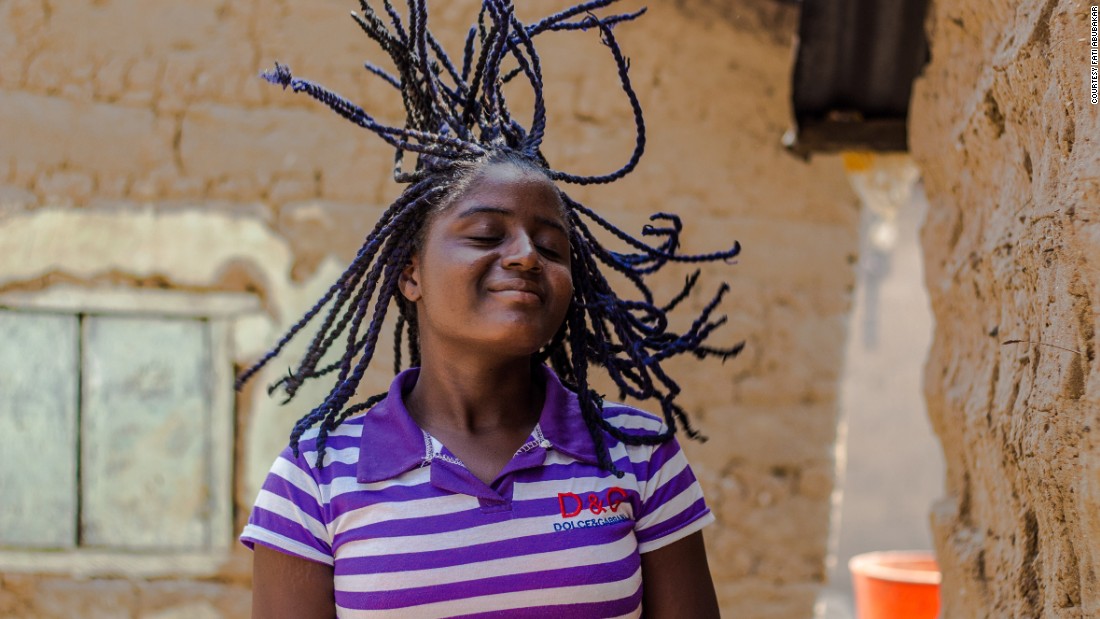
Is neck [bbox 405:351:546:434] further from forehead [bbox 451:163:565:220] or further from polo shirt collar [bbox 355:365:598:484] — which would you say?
forehead [bbox 451:163:565:220]

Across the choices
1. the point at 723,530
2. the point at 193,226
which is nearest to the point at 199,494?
the point at 193,226

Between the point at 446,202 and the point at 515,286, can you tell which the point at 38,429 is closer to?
the point at 446,202

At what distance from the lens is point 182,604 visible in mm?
3465

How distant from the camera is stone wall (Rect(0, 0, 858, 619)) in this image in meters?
3.45

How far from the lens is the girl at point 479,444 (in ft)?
5.41

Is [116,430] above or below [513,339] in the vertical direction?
below

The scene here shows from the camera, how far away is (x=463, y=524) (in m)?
1.67

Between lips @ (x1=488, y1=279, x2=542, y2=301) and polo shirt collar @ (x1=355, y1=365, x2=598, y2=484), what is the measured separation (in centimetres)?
24

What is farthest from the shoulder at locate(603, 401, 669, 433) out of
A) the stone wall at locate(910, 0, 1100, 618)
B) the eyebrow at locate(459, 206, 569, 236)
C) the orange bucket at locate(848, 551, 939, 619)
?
the orange bucket at locate(848, 551, 939, 619)

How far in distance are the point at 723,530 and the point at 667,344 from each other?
1.84 metres

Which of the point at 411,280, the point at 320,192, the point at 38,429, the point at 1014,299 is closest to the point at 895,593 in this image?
the point at 320,192

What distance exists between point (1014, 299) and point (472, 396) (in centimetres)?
89

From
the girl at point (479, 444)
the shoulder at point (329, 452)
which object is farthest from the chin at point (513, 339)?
the shoulder at point (329, 452)

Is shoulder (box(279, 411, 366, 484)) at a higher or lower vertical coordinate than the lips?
lower
